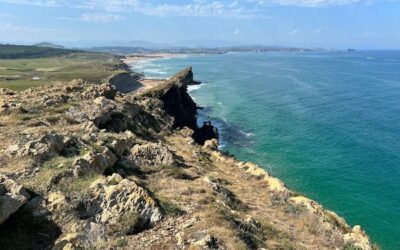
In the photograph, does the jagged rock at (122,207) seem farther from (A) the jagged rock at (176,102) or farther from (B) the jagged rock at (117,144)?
(A) the jagged rock at (176,102)

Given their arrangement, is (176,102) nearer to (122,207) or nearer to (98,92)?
(98,92)

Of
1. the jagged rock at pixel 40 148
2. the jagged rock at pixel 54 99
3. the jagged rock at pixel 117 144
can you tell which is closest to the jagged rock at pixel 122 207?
the jagged rock at pixel 40 148

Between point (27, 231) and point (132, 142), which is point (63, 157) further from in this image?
point (132, 142)

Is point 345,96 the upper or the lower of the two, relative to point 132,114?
lower

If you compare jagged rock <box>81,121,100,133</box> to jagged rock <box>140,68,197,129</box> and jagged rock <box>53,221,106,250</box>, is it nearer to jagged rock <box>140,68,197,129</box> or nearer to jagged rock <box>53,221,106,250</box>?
jagged rock <box>53,221,106,250</box>

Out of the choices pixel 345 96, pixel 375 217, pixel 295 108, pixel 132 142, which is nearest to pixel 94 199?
pixel 132 142

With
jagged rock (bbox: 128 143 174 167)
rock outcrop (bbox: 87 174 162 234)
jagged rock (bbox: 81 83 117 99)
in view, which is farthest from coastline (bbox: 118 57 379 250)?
jagged rock (bbox: 81 83 117 99)
